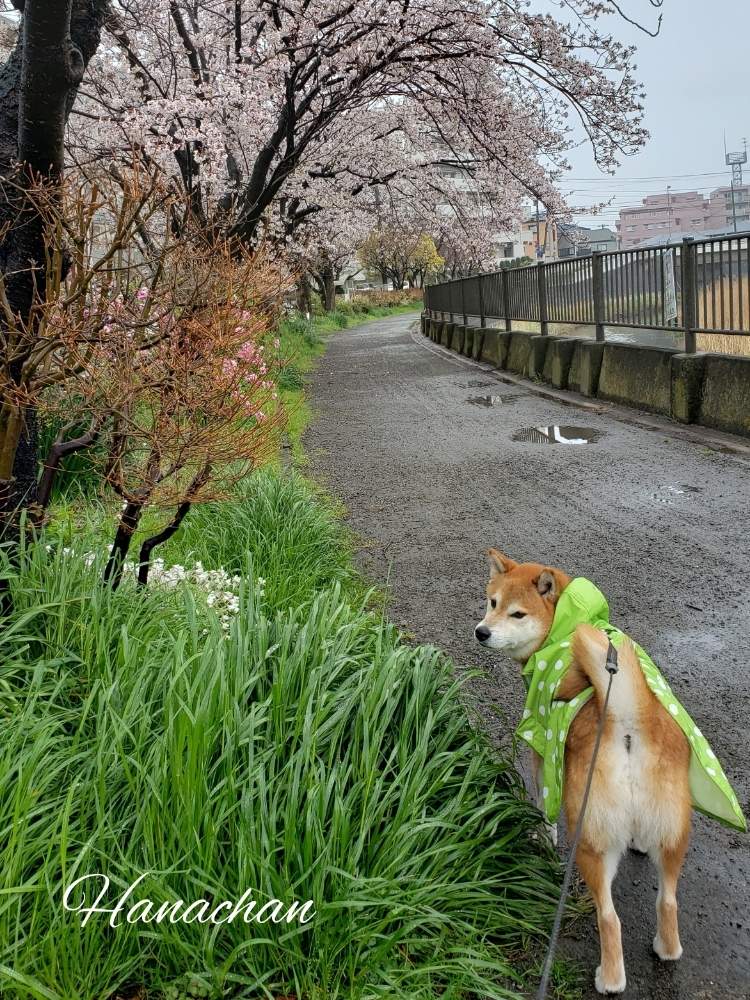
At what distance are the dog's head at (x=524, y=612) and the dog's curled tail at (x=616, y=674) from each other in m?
0.76

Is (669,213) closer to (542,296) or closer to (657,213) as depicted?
(657,213)

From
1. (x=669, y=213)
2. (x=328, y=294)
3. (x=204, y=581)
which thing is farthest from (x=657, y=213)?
(x=204, y=581)

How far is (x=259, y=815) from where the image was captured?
2.64 metres

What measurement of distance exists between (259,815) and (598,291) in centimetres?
1211

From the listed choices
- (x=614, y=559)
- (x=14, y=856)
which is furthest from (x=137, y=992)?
(x=614, y=559)

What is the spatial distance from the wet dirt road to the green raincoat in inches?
17.3

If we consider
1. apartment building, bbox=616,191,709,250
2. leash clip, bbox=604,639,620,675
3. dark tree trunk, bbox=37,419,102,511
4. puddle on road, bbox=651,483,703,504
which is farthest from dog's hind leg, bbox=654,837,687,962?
apartment building, bbox=616,191,709,250

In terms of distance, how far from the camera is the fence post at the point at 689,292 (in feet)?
34.1

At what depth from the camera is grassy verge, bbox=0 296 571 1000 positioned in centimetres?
239

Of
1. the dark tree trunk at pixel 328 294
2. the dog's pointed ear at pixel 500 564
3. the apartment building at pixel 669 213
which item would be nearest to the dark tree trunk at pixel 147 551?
the dog's pointed ear at pixel 500 564

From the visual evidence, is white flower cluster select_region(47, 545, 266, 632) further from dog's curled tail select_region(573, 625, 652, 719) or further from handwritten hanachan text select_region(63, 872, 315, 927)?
dog's curled tail select_region(573, 625, 652, 719)

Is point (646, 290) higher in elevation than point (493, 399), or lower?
higher

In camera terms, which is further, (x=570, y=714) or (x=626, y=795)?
(x=570, y=714)

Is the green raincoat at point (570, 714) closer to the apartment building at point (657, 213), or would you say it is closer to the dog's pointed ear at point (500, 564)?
the dog's pointed ear at point (500, 564)
